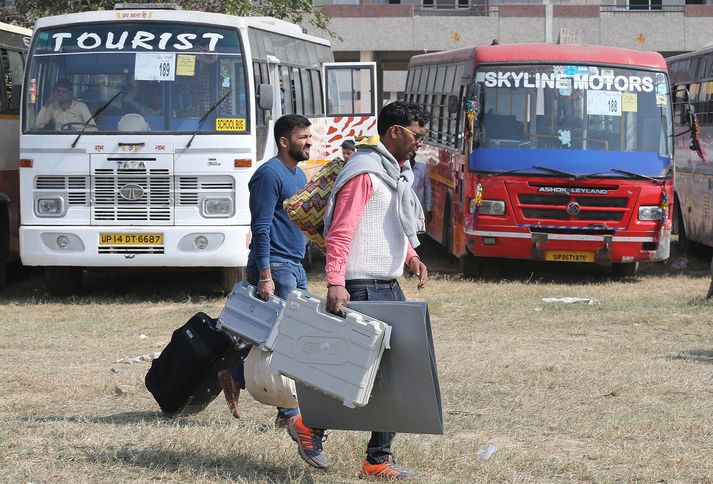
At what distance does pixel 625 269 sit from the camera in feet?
58.2

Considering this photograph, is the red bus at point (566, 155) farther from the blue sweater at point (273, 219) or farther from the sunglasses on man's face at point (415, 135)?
the sunglasses on man's face at point (415, 135)

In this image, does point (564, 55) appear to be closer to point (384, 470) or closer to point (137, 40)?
point (137, 40)

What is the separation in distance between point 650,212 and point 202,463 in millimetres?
10830

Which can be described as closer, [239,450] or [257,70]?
[239,450]

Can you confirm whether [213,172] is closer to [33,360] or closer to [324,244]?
[33,360]

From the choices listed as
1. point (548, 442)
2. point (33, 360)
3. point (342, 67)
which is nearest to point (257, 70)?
point (342, 67)

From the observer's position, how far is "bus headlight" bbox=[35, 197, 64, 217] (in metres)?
14.5

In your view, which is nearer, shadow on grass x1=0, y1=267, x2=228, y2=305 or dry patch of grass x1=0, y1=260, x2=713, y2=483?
dry patch of grass x1=0, y1=260, x2=713, y2=483

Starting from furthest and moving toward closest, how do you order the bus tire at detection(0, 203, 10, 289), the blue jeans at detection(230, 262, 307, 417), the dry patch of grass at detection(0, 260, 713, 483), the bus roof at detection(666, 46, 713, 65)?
the bus roof at detection(666, 46, 713, 65), the bus tire at detection(0, 203, 10, 289), the blue jeans at detection(230, 262, 307, 417), the dry patch of grass at detection(0, 260, 713, 483)

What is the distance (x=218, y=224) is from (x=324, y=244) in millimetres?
8149

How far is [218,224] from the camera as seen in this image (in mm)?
14484

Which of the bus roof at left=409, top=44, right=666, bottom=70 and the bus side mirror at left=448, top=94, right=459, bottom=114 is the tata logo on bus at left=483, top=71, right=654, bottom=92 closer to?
the bus roof at left=409, top=44, right=666, bottom=70

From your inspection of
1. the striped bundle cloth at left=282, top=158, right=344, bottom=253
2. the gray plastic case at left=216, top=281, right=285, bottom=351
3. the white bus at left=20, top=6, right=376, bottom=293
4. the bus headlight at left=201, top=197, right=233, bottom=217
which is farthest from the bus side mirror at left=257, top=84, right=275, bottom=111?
the striped bundle cloth at left=282, top=158, right=344, bottom=253

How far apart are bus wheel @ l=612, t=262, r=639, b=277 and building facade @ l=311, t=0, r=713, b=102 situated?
26.4m
